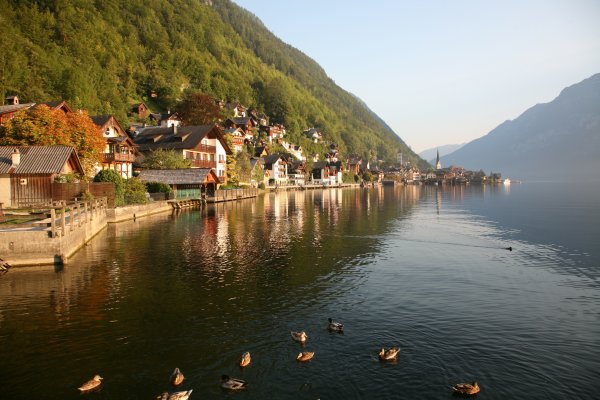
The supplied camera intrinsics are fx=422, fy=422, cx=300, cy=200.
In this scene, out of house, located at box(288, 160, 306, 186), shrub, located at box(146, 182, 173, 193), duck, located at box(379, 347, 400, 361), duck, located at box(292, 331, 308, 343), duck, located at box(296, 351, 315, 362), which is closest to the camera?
duck, located at box(296, 351, 315, 362)

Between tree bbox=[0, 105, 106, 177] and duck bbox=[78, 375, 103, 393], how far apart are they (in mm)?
46819

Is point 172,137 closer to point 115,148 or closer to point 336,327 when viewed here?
point 115,148

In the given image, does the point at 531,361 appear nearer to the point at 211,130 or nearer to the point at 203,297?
the point at 203,297

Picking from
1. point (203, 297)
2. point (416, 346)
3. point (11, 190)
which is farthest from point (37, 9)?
point (416, 346)

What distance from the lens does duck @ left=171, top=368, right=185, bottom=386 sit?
13.5 m

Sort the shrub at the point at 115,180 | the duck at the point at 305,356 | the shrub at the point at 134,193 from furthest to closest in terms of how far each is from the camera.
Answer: the shrub at the point at 134,193, the shrub at the point at 115,180, the duck at the point at 305,356

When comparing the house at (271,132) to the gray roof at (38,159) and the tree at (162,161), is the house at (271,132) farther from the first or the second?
the gray roof at (38,159)

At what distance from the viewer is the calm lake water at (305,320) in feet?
45.6

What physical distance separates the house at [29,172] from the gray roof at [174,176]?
28.9 meters

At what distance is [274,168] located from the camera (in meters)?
156

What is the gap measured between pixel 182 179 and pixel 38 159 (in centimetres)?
3290

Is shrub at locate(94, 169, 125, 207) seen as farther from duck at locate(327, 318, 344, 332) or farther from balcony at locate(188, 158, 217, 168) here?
duck at locate(327, 318, 344, 332)

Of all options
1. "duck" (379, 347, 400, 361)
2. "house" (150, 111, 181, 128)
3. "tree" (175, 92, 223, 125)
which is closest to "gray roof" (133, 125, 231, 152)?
"house" (150, 111, 181, 128)

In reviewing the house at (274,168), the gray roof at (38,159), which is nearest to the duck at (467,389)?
the gray roof at (38,159)
